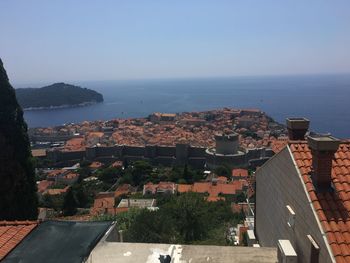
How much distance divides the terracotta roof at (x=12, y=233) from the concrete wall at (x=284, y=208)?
3607 millimetres

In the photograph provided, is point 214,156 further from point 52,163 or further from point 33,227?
point 33,227

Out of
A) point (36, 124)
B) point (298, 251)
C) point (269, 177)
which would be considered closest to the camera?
point (298, 251)

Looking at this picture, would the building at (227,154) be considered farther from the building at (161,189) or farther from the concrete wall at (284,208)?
the concrete wall at (284,208)

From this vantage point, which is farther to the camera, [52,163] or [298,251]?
[52,163]

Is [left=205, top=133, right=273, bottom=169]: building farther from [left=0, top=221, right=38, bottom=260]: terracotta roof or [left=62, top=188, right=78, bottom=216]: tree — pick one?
[left=0, top=221, right=38, bottom=260]: terracotta roof

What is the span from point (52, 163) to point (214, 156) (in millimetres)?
22378

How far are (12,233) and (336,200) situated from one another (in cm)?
434

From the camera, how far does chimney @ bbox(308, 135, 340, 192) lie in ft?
13.3

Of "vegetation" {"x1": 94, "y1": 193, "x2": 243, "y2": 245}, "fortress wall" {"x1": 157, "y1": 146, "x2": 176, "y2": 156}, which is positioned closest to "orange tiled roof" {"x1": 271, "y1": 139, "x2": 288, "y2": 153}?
"vegetation" {"x1": 94, "y1": 193, "x2": 243, "y2": 245}

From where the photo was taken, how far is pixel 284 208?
17.0 feet

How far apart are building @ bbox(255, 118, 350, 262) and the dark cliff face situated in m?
10.1

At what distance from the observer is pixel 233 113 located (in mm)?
85438

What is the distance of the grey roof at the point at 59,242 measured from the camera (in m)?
4.99

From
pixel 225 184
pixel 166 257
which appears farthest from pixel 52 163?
pixel 166 257
